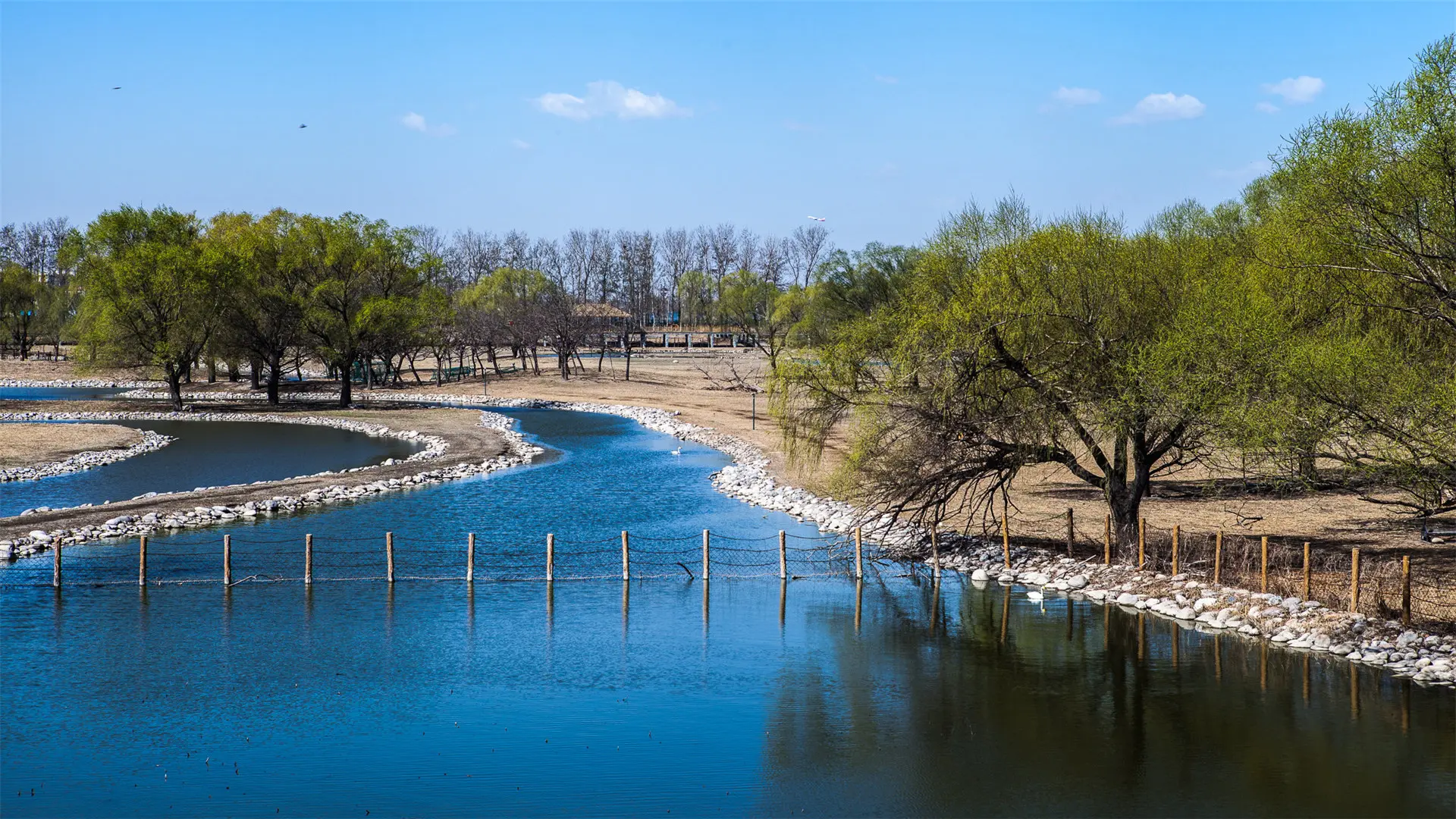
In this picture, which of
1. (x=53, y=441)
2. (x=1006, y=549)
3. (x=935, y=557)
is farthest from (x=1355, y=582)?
(x=53, y=441)

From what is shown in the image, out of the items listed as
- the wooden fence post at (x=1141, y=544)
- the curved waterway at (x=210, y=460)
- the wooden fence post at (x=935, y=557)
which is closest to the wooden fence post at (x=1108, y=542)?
the wooden fence post at (x=1141, y=544)

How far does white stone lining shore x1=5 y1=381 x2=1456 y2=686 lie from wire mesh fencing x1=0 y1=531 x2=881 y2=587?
185 centimetres

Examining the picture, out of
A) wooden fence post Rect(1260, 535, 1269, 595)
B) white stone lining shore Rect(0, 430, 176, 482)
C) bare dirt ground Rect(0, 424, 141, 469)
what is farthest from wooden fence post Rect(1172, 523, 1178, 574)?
bare dirt ground Rect(0, 424, 141, 469)

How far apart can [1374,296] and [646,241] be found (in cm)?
15769

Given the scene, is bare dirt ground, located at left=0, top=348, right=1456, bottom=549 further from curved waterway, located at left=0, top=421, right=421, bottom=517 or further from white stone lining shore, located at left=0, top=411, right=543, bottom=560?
curved waterway, located at left=0, top=421, right=421, bottom=517

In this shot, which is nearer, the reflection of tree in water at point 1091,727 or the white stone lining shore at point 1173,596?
the reflection of tree in water at point 1091,727

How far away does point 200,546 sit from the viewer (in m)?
34.3

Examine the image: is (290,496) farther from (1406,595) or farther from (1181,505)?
(1406,595)

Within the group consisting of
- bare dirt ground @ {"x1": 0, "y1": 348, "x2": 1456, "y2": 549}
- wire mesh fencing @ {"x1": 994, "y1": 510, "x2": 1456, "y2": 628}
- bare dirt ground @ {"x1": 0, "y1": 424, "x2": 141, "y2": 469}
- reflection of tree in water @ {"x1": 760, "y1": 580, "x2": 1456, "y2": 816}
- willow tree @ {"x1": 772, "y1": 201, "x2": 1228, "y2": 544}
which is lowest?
reflection of tree in water @ {"x1": 760, "y1": 580, "x2": 1456, "y2": 816}

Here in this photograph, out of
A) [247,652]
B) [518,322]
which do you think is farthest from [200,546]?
[518,322]

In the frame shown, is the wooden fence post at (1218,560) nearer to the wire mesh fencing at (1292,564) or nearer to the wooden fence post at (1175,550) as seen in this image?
the wire mesh fencing at (1292,564)

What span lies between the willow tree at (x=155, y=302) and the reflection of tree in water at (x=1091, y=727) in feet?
207

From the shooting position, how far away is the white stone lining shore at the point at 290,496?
112 feet

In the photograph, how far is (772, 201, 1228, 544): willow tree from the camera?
90.1 ft
